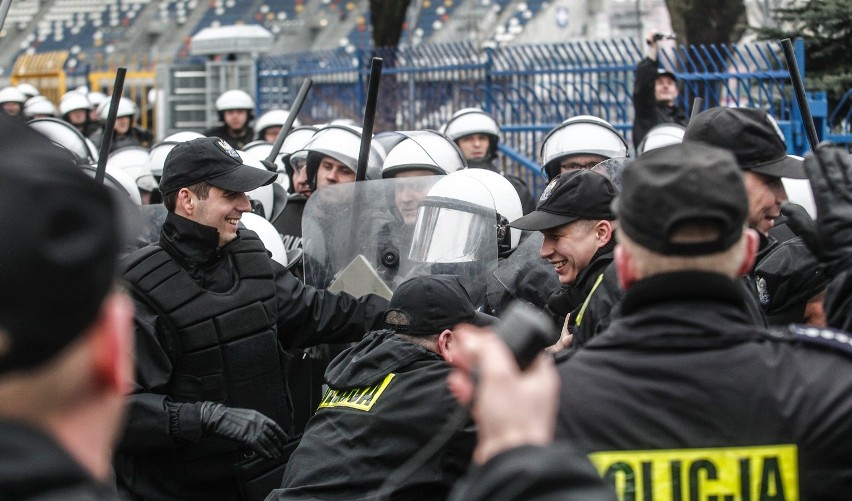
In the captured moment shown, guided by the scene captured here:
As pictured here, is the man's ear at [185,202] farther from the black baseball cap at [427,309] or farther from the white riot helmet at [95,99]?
the white riot helmet at [95,99]

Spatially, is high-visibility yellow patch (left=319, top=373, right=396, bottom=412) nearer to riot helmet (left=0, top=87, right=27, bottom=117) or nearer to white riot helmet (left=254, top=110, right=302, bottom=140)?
white riot helmet (left=254, top=110, right=302, bottom=140)

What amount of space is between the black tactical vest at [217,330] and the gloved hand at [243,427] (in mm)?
204

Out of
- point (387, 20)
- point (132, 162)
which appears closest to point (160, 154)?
point (132, 162)

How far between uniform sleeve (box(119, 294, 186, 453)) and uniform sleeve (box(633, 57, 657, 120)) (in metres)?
5.71

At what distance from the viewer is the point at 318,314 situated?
5.09 metres

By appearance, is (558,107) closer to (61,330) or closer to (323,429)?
(323,429)

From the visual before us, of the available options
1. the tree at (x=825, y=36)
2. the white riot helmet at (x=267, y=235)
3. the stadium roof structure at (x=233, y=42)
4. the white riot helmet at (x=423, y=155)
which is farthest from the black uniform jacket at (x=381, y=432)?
the stadium roof structure at (x=233, y=42)

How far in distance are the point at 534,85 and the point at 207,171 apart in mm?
8082

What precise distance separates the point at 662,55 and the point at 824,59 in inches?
52.9

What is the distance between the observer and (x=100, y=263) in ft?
5.00

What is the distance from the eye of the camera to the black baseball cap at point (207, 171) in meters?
4.89

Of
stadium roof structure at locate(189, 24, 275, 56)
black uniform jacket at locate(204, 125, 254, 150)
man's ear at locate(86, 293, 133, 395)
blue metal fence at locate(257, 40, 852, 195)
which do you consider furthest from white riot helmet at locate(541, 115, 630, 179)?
A: stadium roof structure at locate(189, 24, 275, 56)

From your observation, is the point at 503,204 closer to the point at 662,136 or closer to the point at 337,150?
the point at 337,150

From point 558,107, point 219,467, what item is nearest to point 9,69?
point 558,107
